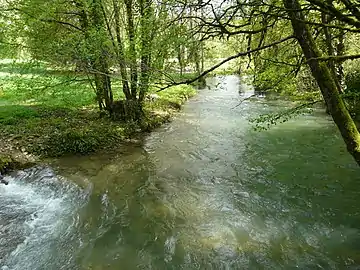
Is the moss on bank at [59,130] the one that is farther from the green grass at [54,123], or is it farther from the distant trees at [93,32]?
the distant trees at [93,32]

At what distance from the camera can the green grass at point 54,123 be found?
10.7 m

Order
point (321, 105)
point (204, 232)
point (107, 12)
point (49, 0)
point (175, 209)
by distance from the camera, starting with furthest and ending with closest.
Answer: point (321, 105) → point (107, 12) → point (49, 0) → point (175, 209) → point (204, 232)

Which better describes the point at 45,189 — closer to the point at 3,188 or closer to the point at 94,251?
the point at 3,188

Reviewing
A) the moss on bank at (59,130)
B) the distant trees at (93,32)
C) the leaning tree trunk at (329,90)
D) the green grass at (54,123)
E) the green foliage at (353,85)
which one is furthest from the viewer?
the green foliage at (353,85)

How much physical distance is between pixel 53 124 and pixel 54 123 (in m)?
0.10

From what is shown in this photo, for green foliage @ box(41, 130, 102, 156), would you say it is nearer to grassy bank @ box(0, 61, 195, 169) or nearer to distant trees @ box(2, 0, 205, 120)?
grassy bank @ box(0, 61, 195, 169)

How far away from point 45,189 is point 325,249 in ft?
20.9

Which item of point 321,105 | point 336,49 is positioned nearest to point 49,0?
point 336,49

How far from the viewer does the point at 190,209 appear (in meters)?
7.33

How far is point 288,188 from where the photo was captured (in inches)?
324

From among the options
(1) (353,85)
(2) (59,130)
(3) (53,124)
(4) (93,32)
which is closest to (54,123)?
(3) (53,124)

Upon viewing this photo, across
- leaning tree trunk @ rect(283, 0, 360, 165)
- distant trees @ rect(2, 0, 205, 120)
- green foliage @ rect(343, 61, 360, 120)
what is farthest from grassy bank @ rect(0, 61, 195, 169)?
leaning tree trunk @ rect(283, 0, 360, 165)

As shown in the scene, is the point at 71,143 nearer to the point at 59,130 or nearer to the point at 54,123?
the point at 59,130

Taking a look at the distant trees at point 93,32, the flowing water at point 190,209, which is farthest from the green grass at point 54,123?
the flowing water at point 190,209
